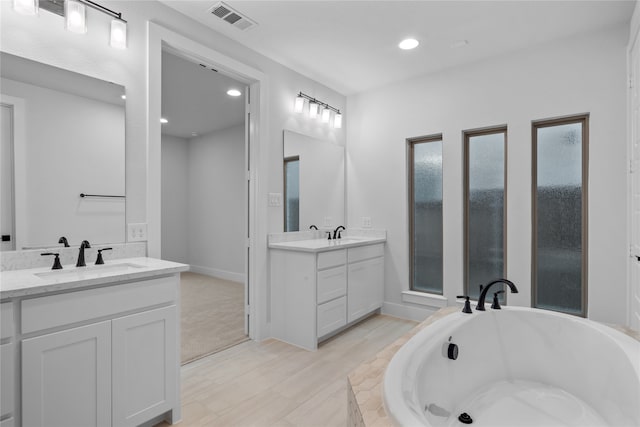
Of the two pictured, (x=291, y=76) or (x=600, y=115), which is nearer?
(x=600, y=115)

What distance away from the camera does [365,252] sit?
3.40 metres

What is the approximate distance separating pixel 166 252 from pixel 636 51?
20.7 feet

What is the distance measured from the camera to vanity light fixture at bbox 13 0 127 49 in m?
1.70

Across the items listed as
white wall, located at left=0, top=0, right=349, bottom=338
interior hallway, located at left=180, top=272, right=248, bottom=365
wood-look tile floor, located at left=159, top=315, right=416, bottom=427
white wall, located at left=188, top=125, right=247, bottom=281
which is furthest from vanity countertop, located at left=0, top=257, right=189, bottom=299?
white wall, located at left=188, top=125, right=247, bottom=281

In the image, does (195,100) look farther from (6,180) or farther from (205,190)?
(6,180)

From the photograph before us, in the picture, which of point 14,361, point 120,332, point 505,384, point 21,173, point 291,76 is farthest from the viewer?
point 291,76

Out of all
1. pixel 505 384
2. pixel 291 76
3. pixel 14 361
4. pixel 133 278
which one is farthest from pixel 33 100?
pixel 505 384

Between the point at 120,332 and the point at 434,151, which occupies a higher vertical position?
the point at 434,151

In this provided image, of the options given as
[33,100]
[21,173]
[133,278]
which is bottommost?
[133,278]

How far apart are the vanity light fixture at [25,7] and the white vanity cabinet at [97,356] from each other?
1.45 meters

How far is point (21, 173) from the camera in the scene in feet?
5.69

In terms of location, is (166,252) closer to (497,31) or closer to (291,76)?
(291,76)

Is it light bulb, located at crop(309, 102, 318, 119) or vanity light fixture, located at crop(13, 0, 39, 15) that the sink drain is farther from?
vanity light fixture, located at crop(13, 0, 39, 15)

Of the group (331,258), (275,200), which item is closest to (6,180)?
(275,200)
